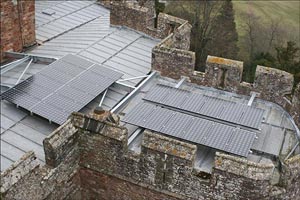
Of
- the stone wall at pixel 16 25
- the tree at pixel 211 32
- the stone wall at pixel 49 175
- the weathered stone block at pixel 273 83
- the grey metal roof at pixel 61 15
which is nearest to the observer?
the stone wall at pixel 49 175

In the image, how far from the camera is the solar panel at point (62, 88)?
14570mm

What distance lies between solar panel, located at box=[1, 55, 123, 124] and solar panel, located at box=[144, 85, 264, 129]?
7.00 ft

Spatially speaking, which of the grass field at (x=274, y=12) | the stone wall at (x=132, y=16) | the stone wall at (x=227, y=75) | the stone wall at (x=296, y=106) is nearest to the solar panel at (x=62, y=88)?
the stone wall at (x=227, y=75)

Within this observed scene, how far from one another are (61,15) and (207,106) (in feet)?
36.9

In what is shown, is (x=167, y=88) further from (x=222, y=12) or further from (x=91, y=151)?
(x=222, y=12)

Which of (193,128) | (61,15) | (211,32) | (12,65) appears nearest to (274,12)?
(211,32)

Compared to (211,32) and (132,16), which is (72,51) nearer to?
(132,16)

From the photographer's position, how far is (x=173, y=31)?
18609 mm

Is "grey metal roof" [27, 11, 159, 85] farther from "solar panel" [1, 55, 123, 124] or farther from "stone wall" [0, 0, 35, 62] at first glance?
"solar panel" [1, 55, 123, 124]

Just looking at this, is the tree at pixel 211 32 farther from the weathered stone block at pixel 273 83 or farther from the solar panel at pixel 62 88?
the weathered stone block at pixel 273 83

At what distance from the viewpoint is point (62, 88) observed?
50.7 feet

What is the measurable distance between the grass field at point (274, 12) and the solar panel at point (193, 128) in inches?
1524

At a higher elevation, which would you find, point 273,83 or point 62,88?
point 273,83

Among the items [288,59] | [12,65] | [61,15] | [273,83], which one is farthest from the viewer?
[288,59]
